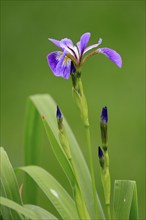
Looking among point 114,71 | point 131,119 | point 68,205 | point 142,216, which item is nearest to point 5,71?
point 114,71

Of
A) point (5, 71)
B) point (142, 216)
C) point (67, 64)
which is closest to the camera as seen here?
point (67, 64)

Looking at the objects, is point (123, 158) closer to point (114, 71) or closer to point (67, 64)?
point (114, 71)

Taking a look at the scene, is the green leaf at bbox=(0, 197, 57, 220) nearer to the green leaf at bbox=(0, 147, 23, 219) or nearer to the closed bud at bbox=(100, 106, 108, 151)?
the green leaf at bbox=(0, 147, 23, 219)

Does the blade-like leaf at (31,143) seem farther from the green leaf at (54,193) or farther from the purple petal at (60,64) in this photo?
the purple petal at (60,64)

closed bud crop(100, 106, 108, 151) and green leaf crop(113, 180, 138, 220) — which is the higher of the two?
closed bud crop(100, 106, 108, 151)

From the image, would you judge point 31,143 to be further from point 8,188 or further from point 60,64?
point 60,64

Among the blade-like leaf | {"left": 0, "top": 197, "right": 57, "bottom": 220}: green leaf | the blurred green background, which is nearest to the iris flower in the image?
{"left": 0, "top": 197, "right": 57, "bottom": 220}: green leaf
